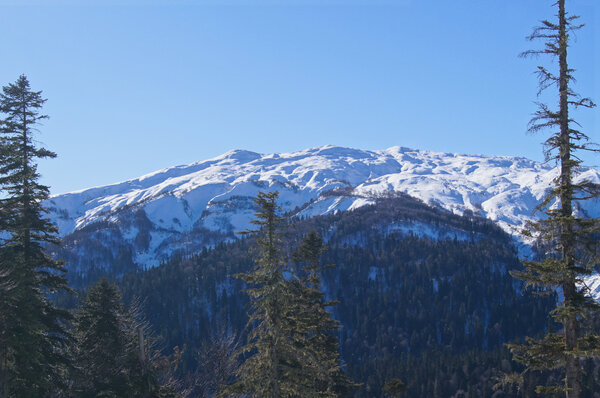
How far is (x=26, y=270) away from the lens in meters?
28.2

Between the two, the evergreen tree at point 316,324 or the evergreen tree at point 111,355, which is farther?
the evergreen tree at point 111,355

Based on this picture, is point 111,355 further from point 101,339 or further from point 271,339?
point 271,339

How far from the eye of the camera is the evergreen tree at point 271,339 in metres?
23.2

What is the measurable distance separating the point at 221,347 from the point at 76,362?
36.3 feet

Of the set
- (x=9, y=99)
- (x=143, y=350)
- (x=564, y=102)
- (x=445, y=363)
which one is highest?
(x=9, y=99)

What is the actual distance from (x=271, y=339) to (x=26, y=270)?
15146 millimetres

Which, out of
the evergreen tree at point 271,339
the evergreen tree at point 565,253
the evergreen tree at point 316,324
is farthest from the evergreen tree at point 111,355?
the evergreen tree at point 565,253

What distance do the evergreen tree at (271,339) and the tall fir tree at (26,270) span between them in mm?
11919

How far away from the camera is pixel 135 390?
30.8m

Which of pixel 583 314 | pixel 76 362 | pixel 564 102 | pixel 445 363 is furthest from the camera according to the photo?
pixel 445 363

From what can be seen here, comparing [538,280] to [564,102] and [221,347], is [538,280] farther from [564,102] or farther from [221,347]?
[221,347]

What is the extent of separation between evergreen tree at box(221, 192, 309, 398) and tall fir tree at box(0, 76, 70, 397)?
11.9 m

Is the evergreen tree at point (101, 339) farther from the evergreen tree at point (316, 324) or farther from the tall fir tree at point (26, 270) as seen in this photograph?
the evergreen tree at point (316, 324)

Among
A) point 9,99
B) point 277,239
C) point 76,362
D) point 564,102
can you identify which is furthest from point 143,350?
point 564,102
